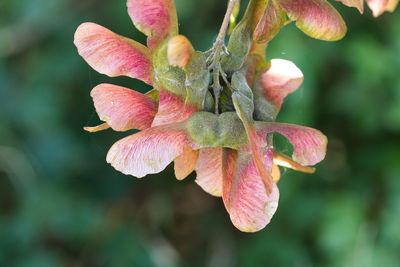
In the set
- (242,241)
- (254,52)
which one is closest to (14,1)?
(242,241)

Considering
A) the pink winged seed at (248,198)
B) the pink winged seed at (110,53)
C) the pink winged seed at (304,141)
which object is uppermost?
the pink winged seed at (110,53)

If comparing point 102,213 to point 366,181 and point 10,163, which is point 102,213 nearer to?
point 10,163

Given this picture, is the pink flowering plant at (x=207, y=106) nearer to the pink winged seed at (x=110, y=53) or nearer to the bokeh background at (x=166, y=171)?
the pink winged seed at (x=110, y=53)

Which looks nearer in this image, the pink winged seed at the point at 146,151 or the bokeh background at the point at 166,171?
the pink winged seed at the point at 146,151

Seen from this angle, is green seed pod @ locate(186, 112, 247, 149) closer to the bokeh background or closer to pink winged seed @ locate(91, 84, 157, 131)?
pink winged seed @ locate(91, 84, 157, 131)

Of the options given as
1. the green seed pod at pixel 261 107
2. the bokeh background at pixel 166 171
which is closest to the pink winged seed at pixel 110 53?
the green seed pod at pixel 261 107

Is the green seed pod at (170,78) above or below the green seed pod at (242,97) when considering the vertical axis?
above
